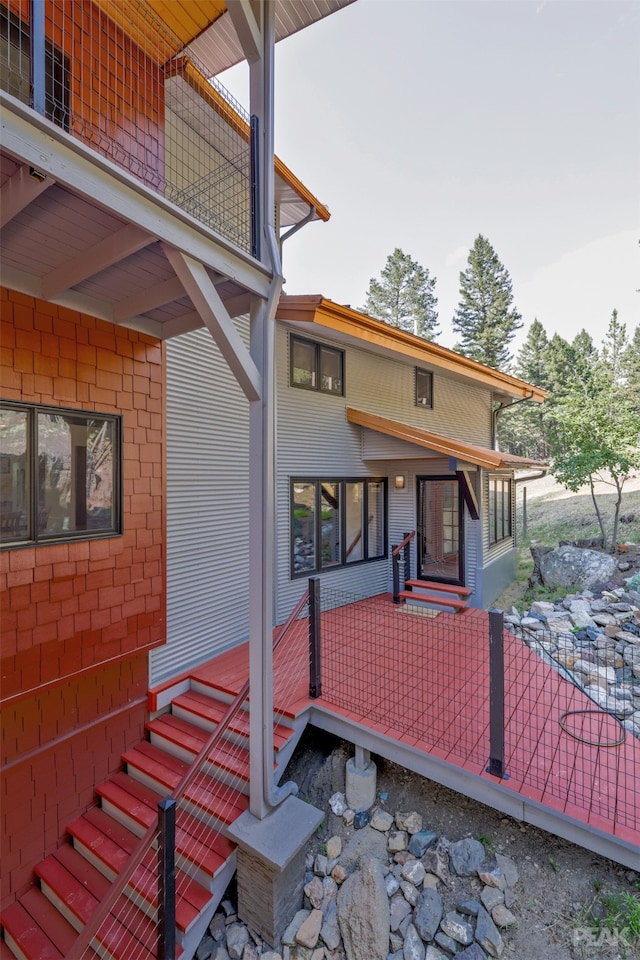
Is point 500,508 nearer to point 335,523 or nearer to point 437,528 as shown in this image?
point 437,528

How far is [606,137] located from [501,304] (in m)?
17.9

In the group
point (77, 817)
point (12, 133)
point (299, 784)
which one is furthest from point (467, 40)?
point (77, 817)

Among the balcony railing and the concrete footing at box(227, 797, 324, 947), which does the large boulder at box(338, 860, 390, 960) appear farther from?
the balcony railing

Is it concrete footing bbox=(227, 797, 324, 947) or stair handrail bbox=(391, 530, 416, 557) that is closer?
concrete footing bbox=(227, 797, 324, 947)

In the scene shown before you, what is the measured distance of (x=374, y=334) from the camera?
6.38m

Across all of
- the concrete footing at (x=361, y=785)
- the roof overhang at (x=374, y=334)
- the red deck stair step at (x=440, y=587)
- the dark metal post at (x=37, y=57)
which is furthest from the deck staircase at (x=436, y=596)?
the dark metal post at (x=37, y=57)

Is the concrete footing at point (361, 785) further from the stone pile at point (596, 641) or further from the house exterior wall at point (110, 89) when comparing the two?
the house exterior wall at point (110, 89)

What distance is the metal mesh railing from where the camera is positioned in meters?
3.02

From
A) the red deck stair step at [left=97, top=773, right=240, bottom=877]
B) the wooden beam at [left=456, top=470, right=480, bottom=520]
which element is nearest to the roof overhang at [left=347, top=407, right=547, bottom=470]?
the wooden beam at [left=456, top=470, right=480, bottom=520]

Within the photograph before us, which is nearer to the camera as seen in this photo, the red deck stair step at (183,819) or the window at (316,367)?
the red deck stair step at (183,819)

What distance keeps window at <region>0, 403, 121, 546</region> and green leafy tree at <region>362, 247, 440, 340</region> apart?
2456cm

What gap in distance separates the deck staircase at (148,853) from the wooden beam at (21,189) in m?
4.25

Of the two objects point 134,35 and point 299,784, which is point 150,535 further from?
point 134,35

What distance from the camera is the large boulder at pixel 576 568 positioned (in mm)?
8531
